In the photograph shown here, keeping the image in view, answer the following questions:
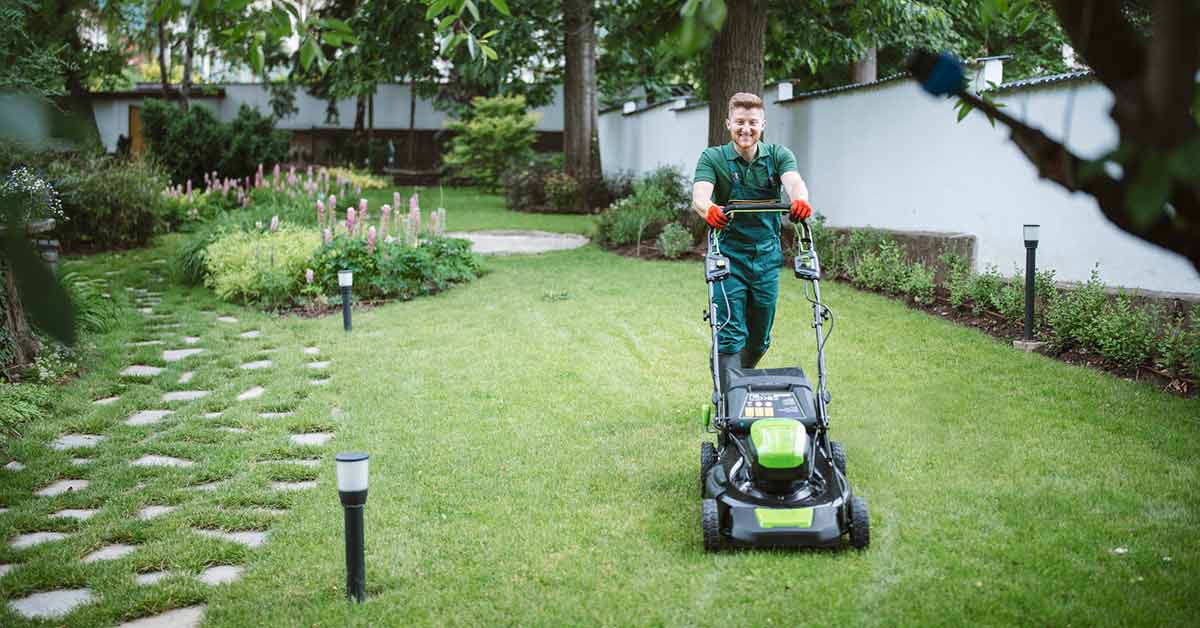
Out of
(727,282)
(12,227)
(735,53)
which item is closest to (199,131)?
(735,53)

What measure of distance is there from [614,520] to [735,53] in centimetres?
911

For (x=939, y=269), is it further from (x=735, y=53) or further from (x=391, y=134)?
(x=391, y=134)

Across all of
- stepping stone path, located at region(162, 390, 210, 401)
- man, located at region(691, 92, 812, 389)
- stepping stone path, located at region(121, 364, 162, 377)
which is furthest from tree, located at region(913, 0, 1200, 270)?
stepping stone path, located at region(121, 364, 162, 377)

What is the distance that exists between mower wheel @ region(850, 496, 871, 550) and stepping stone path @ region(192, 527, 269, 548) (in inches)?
99.9

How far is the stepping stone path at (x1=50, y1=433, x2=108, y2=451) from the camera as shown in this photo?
6140 mm

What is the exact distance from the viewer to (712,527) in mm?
4270

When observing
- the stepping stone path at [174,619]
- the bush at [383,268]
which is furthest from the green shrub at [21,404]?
the bush at [383,268]

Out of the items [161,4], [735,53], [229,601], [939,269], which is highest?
[735,53]

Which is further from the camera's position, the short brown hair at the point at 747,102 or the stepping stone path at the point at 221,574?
the short brown hair at the point at 747,102

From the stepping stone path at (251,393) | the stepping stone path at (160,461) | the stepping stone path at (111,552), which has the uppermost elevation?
the stepping stone path at (251,393)

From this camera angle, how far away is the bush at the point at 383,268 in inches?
436

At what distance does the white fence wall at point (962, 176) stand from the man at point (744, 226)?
1.79 m

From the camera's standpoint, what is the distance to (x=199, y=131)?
2033cm

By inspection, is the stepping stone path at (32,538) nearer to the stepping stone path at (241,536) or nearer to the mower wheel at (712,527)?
the stepping stone path at (241,536)
